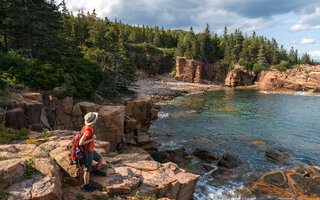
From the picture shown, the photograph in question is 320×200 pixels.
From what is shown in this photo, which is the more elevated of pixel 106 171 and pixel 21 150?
pixel 21 150

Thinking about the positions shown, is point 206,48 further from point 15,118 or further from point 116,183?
point 116,183

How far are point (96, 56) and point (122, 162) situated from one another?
22.0 m

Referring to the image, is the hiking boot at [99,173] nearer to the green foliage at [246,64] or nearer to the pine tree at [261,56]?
the green foliage at [246,64]

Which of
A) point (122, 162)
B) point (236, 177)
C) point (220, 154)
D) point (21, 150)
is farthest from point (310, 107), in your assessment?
point (21, 150)

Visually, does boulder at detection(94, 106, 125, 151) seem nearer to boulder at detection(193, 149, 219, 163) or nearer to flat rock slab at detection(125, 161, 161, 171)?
boulder at detection(193, 149, 219, 163)

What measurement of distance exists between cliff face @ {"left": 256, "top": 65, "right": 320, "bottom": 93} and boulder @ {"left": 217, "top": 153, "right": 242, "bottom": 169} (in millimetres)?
63335

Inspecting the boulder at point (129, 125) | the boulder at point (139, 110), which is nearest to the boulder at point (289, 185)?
the boulder at point (129, 125)

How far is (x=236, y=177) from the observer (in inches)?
632

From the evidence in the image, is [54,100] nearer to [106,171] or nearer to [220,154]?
[106,171]

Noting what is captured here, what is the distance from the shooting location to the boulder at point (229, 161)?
17.8m

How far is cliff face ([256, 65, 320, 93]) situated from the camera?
6575 cm

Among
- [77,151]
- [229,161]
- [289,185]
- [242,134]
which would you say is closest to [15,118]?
[77,151]

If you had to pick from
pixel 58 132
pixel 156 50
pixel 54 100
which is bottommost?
pixel 58 132

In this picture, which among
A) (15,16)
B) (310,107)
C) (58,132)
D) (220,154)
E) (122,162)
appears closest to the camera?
(122,162)
